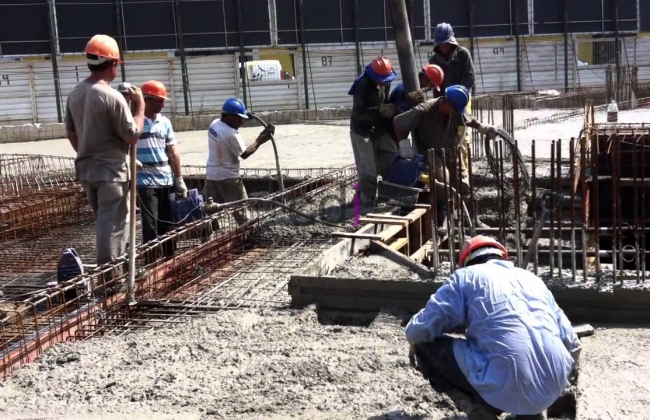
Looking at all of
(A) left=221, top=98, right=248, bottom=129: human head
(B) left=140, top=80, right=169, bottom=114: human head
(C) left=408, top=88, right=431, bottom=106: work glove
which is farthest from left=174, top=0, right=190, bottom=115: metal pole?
(B) left=140, top=80, right=169, bottom=114: human head

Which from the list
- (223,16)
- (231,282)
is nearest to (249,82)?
(223,16)

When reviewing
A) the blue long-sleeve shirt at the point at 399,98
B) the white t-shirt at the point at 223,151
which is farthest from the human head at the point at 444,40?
the white t-shirt at the point at 223,151

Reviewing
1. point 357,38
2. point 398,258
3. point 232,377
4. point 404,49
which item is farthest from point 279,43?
point 232,377

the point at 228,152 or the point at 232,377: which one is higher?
the point at 228,152

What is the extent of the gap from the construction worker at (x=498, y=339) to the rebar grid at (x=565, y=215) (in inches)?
73.3

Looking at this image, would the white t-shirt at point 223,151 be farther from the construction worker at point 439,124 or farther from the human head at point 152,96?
the construction worker at point 439,124

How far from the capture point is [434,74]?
23.6 feet

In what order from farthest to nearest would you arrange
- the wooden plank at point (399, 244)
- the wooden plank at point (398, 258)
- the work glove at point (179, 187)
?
1. the work glove at point (179, 187)
2. the wooden plank at point (399, 244)
3. the wooden plank at point (398, 258)

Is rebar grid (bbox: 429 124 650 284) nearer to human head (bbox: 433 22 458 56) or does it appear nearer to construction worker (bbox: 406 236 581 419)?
human head (bbox: 433 22 458 56)

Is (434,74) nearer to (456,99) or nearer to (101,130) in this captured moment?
(456,99)

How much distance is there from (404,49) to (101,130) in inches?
154

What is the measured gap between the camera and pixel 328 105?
76.3 feet

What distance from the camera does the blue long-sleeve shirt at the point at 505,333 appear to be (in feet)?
8.95

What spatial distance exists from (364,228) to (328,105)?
17.3 metres
